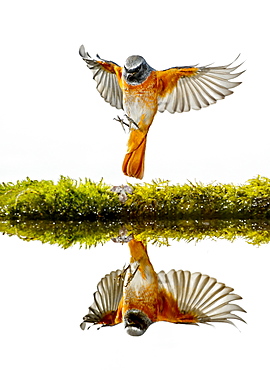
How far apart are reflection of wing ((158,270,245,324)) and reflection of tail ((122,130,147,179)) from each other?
1.58m

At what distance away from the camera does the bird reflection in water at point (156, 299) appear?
8.47 feet

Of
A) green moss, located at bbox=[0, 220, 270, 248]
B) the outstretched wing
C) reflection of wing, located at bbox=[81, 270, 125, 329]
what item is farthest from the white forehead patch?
reflection of wing, located at bbox=[81, 270, 125, 329]

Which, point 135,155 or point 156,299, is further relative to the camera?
point 135,155

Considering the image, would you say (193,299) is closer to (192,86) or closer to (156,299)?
(156,299)

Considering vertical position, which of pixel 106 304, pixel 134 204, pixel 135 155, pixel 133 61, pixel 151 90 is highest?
pixel 133 61

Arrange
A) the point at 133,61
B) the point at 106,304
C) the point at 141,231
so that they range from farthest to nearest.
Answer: the point at 133,61
the point at 141,231
the point at 106,304

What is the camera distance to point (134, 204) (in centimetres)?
438

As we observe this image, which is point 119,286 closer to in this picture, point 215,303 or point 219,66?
point 215,303

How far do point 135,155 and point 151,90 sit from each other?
448 mm

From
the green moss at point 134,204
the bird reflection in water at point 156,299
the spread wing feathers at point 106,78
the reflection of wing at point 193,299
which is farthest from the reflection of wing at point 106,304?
the spread wing feathers at point 106,78

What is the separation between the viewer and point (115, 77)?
4.61 metres

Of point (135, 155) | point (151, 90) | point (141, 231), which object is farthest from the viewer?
point (135, 155)

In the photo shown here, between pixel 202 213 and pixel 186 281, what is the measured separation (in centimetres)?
148

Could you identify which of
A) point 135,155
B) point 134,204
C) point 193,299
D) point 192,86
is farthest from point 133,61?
point 193,299
